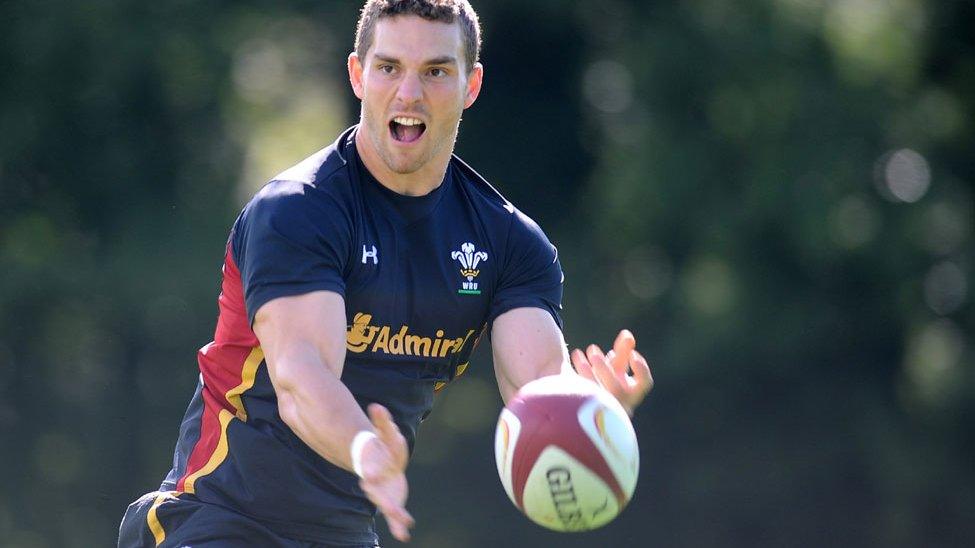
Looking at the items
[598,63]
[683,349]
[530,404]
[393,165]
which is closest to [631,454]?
[530,404]

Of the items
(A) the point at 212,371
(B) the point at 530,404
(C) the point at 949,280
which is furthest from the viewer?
(C) the point at 949,280

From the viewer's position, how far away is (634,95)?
15.1 metres

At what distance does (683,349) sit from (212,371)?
395 inches

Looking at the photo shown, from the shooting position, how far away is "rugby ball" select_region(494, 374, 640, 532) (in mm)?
4492

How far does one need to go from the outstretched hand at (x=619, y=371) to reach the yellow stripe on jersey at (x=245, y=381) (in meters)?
1.05

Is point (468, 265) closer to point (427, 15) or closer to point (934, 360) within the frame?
point (427, 15)

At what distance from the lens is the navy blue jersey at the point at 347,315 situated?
4.71m

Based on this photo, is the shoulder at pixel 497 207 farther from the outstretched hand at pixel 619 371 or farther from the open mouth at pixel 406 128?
the outstretched hand at pixel 619 371

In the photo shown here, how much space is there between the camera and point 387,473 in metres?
4.05

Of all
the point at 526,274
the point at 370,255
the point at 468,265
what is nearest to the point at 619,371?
the point at 526,274

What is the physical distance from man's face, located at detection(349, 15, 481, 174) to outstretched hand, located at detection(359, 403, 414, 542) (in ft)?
4.02

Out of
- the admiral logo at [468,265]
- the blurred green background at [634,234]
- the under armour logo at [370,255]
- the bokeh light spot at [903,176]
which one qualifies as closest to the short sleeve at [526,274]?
the admiral logo at [468,265]

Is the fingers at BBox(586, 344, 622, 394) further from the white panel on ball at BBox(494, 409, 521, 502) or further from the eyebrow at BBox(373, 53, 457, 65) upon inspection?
the eyebrow at BBox(373, 53, 457, 65)

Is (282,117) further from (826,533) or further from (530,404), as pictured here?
(530,404)
